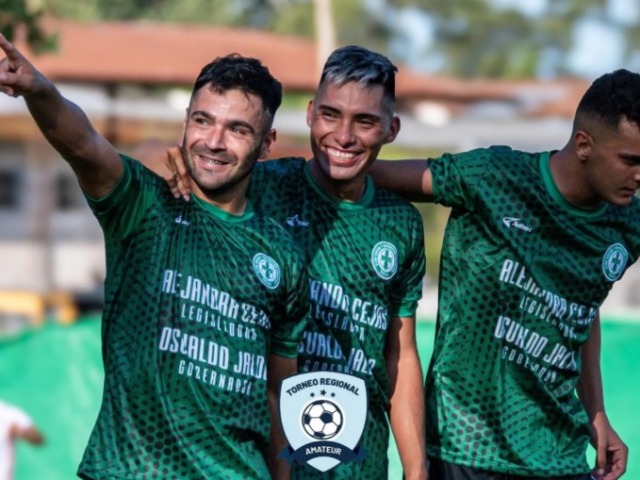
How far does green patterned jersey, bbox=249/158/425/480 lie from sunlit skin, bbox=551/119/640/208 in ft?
1.99

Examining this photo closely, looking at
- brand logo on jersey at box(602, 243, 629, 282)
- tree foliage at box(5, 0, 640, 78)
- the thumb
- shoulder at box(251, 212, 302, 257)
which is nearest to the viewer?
the thumb

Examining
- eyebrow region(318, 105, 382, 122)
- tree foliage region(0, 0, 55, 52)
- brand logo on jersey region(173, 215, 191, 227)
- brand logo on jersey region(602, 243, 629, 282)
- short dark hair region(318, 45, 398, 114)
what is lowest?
brand logo on jersey region(173, 215, 191, 227)

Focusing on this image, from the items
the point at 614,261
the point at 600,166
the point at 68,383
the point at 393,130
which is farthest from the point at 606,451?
the point at 68,383

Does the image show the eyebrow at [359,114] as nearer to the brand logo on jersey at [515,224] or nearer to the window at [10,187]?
the brand logo on jersey at [515,224]

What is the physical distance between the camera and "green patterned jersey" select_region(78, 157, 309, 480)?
4211 mm

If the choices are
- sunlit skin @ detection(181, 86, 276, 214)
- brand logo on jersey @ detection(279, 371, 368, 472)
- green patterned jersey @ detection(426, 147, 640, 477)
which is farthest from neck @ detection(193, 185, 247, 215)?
green patterned jersey @ detection(426, 147, 640, 477)

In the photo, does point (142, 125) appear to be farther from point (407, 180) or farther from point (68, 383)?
point (407, 180)

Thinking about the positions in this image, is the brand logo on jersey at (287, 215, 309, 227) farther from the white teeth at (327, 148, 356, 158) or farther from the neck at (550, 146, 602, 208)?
the neck at (550, 146, 602, 208)

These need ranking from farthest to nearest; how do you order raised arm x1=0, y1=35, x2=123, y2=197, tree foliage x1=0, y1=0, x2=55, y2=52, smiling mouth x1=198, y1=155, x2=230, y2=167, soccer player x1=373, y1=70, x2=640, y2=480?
tree foliage x1=0, y1=0, x2=55, y2=52 < soccer player x1=373, y1=70, x2=640, y2=480 < smiling mouth x1=198, y1=155, x2=230, y2=167 < raised arm x1=0, y1=35, x2=123, y2=197

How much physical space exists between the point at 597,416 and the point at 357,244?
53.1 inches

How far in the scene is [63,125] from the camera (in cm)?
399

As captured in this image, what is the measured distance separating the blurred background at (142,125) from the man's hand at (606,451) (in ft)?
5.85

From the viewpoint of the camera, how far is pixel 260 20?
182 feet

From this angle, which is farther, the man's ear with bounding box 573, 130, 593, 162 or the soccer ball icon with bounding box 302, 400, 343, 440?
the man's ear with bounding box 573, 130, 593, 162
